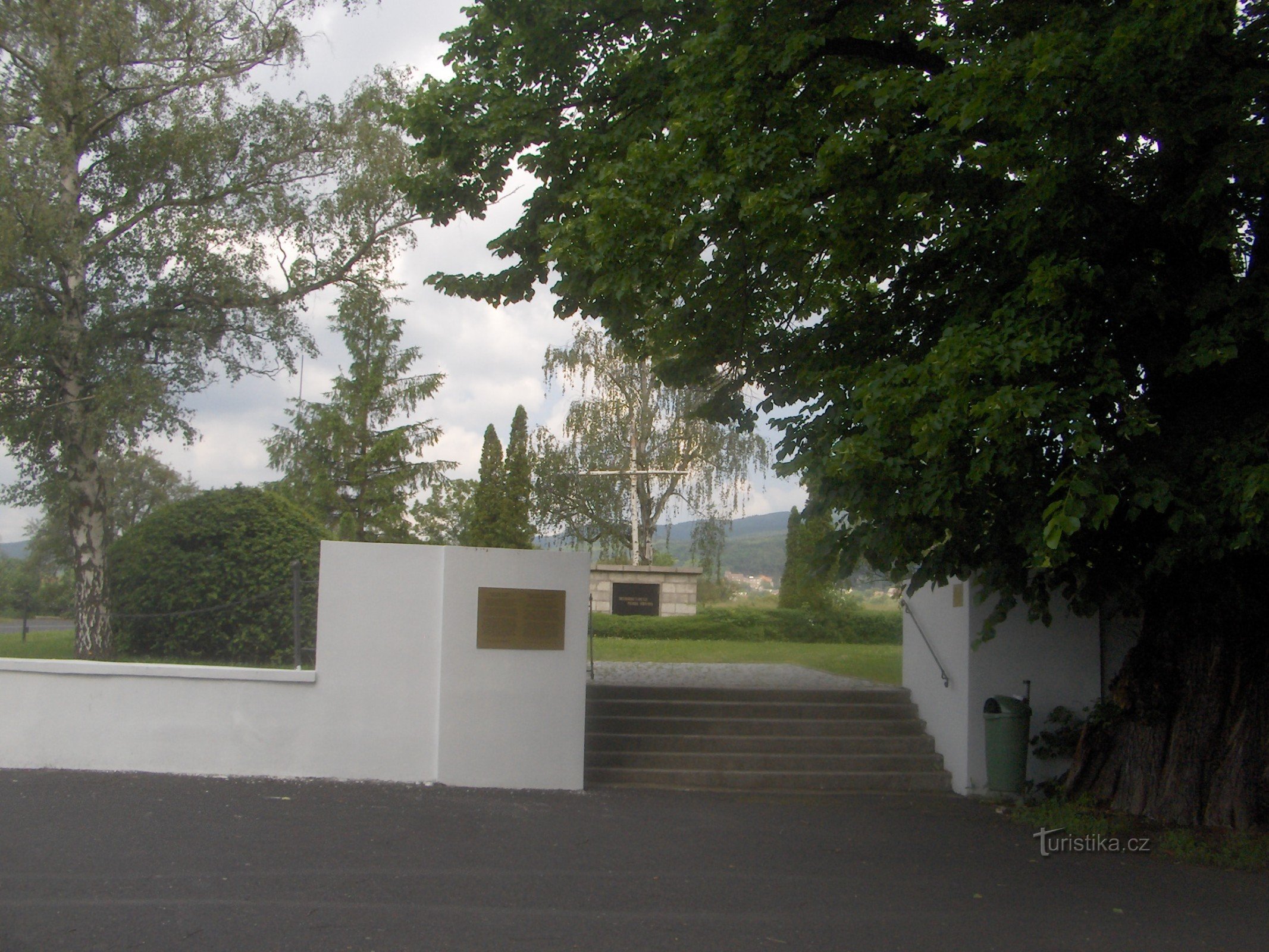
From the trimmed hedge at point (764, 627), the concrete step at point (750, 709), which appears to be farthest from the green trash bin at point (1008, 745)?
the trimmed hedge at point (764, 627)

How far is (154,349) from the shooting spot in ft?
56.3

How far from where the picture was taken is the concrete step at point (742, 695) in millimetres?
11641

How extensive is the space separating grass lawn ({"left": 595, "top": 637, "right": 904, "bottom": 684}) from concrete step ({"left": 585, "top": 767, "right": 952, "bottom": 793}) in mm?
3680

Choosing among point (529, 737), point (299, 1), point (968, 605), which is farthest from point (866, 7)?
point (299, 1)

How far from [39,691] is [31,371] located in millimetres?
8852

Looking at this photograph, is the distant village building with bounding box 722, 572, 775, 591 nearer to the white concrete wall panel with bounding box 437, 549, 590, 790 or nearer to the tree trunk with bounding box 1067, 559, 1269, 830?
the white concrete wall panel with bounding box 437, 549, 590, 790

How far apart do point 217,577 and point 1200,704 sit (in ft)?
36.1

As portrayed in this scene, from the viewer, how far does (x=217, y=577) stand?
1323 centimetres

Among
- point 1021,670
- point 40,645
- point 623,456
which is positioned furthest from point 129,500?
point 1021,670

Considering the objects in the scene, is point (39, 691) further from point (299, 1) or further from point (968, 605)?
point (299, 1)

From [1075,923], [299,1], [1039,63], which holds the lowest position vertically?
[1075,923]

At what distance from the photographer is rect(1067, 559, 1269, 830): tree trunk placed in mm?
8328

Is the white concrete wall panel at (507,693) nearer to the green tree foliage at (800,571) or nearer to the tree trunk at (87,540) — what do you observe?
the tree trunk at (87,540)

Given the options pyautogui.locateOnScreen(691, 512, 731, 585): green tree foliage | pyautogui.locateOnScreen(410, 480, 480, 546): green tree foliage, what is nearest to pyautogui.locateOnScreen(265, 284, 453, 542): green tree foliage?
pyautogui.locateOnScreen(410, 480, 480, 546): green tree foliage
